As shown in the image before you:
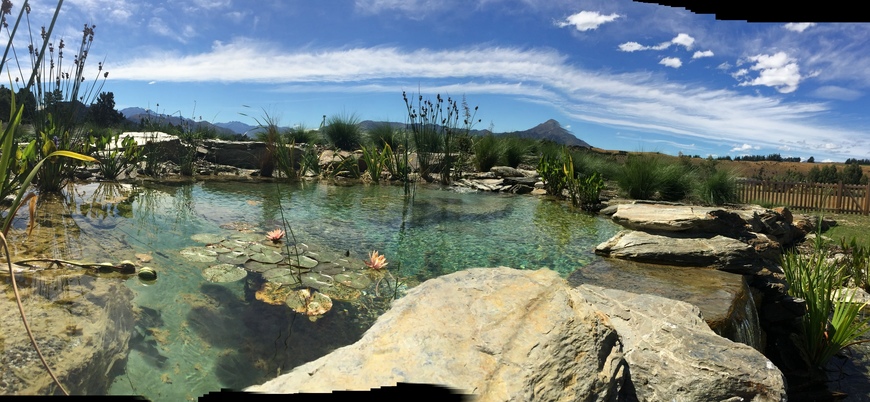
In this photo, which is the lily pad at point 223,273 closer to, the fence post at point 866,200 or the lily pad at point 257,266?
the lily pad at point 257,266

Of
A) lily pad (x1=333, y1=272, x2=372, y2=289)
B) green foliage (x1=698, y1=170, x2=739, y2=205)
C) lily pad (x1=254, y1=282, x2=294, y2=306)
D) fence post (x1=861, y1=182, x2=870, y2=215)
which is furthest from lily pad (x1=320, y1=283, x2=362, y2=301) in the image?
fence post (x1=861, y1=182, x2=870, y2=215)

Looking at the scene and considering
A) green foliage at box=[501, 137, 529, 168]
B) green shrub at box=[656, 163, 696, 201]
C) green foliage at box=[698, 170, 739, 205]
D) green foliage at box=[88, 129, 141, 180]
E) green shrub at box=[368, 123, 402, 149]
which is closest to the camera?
green foliage at box=[88, 129, 141, 180]

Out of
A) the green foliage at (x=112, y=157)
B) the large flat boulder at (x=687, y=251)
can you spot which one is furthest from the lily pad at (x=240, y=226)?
the green foliage at (x=112, y=157)

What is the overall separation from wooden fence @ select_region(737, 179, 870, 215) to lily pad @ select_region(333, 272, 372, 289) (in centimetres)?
1017

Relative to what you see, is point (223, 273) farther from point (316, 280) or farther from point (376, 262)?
point (376, 262)

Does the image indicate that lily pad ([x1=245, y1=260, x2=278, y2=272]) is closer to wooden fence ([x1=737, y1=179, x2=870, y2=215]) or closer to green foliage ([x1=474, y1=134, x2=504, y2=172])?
green foliage ([x1=474, y1=134, x2=504, y2=172])

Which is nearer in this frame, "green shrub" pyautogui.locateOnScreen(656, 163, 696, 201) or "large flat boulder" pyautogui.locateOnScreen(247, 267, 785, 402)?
"large flat boulder" pyautogui.locateOnScreen(247, 267, 785, 402)

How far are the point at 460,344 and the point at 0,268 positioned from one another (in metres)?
2.20

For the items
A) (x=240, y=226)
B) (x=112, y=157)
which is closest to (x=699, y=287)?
(x=240, y=226)

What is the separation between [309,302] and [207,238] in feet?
4.58

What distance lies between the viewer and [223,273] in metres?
2.60

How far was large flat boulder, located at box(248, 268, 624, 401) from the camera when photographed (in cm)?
121

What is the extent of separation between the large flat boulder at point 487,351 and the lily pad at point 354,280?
37.9 inches

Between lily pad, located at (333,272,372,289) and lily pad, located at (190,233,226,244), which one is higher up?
lily pad, located at (190,233,226,244)
